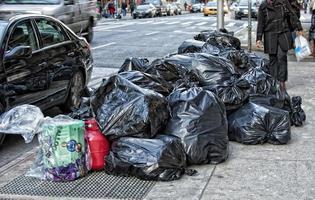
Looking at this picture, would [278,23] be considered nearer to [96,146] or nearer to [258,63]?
[258,63]

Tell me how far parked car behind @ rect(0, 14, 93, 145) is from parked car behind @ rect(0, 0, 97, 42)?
192 inches

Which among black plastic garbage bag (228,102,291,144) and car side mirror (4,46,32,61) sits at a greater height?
car side mirror (4,46,32,61)

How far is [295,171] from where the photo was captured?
4.98 meters

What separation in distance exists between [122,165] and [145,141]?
295 mm

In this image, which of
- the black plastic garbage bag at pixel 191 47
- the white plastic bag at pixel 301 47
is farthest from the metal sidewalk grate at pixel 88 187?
the white plastic bag at pixel 301 47

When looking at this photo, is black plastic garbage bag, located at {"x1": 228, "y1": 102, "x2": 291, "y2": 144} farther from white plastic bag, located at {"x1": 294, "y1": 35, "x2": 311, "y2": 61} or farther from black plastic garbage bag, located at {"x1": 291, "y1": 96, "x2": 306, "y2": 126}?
white plastic bag, located at {"x1": 294, "y1": 35, "x2": 311, "y2": 61}

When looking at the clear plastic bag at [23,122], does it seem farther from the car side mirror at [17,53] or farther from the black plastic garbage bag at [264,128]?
the black plastic garbage bag at [264,128]

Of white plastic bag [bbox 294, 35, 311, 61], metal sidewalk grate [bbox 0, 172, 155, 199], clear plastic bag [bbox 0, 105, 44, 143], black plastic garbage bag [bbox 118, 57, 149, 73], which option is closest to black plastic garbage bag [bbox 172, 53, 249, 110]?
black plastic garbage bag [bbox 118, 57, 149, 73]

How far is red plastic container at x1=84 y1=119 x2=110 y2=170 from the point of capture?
4.99 meters

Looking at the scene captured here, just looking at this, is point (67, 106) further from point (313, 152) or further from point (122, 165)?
point (313, 152)

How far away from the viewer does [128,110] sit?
5055 millimetres

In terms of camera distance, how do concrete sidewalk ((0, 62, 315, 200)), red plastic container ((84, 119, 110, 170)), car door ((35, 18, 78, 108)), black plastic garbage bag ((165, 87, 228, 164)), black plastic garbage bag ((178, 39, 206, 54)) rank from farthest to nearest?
black plastic garbage bag ((178, 39, 206, 54)), car door ((35, 18, 78, 108)), black plastic garbage bag ((165, 87, 228, 164)), red plastic container ((84, 119, 110, 170)), concrete sidewalk ((0, 62, 315, 200))

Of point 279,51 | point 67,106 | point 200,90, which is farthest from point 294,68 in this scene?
point 200,90

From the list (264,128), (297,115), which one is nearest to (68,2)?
(297,115)
